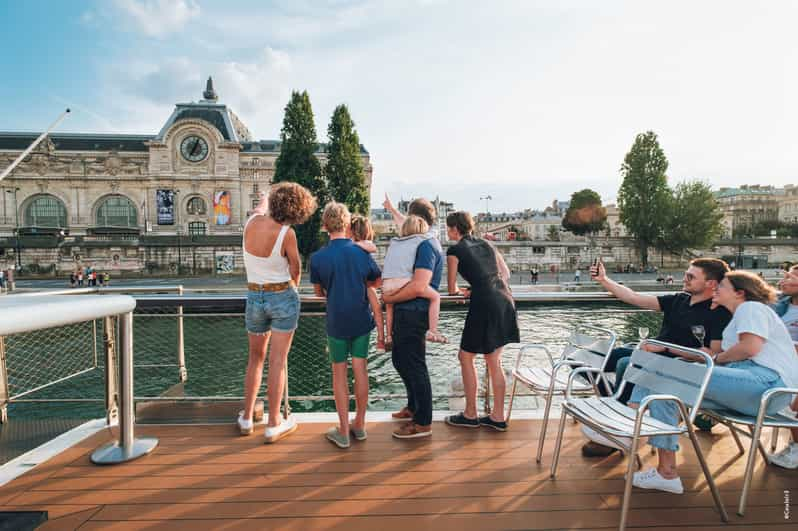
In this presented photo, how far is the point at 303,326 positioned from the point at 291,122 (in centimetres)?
2203

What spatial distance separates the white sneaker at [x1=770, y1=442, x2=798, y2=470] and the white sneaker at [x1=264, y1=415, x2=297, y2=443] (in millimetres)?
3301

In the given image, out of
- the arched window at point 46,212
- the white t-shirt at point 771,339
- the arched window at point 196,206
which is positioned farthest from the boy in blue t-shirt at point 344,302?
the arched window at point 46,212

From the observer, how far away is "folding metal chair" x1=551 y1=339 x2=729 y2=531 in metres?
2.22

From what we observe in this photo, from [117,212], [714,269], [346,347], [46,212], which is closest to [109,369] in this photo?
[346,347]

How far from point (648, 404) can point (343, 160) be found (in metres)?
34.6

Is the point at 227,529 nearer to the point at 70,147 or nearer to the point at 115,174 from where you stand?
the point at 115,174

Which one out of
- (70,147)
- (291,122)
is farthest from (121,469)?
(70,147)

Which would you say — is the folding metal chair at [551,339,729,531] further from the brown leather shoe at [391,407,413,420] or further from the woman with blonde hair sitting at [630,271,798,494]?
the brown leather shoe at [391,407,413,420]

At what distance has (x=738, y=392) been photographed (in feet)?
8.18

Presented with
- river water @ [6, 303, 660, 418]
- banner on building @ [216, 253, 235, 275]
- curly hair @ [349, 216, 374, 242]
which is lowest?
river water @ [6, 303, 660, 418]

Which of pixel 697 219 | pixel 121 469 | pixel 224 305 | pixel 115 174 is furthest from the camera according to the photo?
pixel 115 174

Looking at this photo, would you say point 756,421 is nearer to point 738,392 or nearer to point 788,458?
point 738,392

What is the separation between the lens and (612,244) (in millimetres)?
45281

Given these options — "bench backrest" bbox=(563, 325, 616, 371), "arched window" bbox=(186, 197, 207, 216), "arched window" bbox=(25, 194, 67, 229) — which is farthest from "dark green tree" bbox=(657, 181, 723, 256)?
"arched window" bbox=(25, 194, 67, 229)
